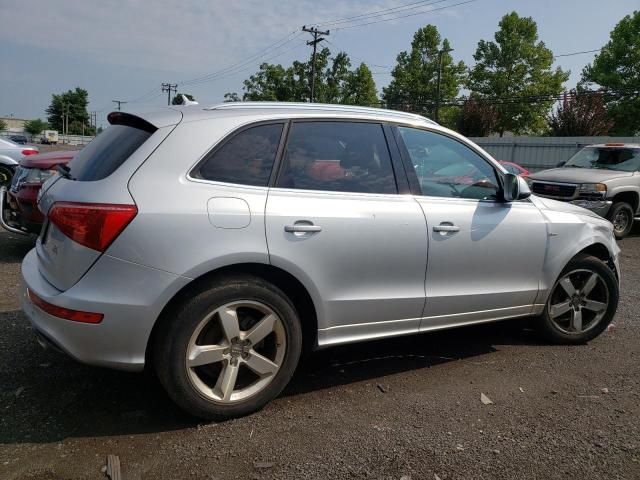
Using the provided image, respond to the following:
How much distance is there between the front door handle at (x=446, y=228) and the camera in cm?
343

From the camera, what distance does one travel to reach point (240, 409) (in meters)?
2.98

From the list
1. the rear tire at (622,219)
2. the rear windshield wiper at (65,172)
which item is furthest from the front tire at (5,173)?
the rear tire at (622,219)

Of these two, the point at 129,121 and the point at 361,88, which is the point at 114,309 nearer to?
the point at 129,121

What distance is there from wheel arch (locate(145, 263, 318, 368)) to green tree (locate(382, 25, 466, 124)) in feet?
152

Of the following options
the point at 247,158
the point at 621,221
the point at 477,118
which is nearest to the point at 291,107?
the point at 247,158

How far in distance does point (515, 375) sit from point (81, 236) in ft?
9.71

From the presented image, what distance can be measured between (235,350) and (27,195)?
4.27m

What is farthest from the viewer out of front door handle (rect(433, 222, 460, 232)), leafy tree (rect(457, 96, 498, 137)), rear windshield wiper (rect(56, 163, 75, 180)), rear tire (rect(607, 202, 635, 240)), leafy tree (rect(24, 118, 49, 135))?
leafy tree (rect(24, 118, 49, 135))

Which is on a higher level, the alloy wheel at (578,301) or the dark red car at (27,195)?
the dark red car at (27,195)

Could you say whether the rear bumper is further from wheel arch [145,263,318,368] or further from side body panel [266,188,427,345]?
side body panel [266,188,427,345]

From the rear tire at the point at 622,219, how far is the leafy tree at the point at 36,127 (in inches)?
4741

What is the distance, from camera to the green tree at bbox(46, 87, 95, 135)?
374 feet

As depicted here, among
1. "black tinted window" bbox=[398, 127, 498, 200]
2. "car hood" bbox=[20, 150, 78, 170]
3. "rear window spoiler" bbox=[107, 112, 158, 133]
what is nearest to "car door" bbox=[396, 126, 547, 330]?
"black tinted window" bbox=[398, 127, 498, 200]

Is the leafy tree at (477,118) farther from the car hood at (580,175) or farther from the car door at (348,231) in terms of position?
the car door at (348,231)
